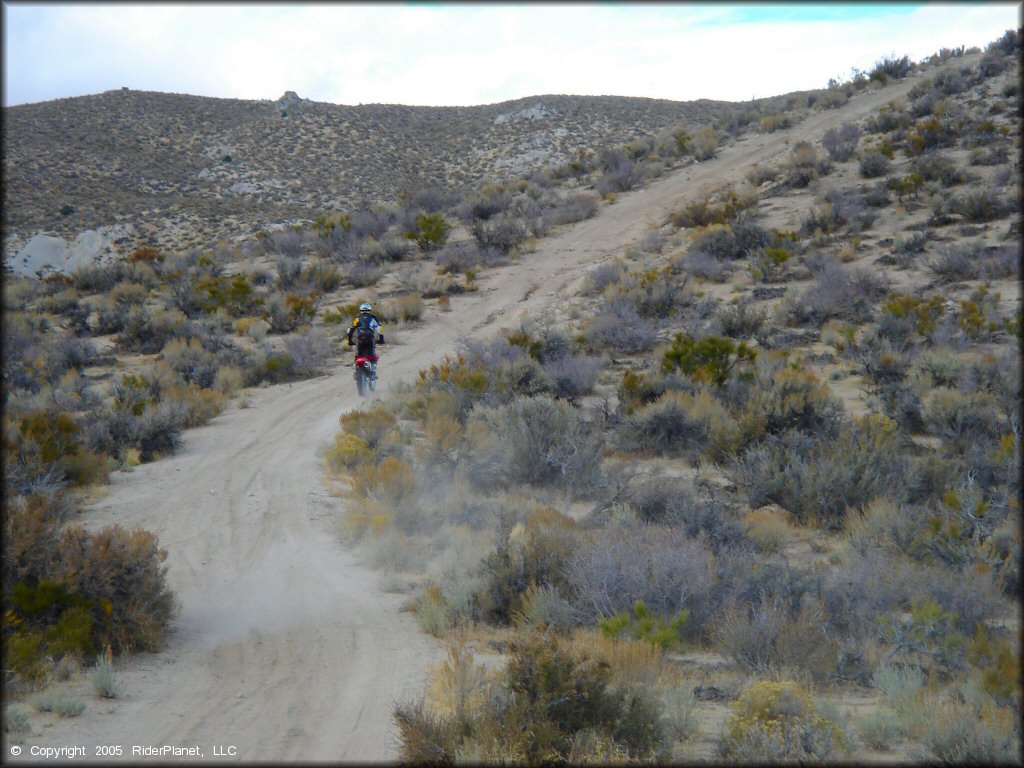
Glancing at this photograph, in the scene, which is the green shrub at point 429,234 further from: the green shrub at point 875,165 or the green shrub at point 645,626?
the green shrub at point 645,626

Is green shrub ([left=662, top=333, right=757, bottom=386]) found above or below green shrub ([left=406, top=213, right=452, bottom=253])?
below

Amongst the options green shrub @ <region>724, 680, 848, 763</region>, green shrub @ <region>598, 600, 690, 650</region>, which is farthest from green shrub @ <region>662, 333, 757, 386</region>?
green shrub @ <region>724, 680, 848, 763</region>

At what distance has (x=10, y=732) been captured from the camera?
452cm

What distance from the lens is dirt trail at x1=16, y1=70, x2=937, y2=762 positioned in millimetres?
4805

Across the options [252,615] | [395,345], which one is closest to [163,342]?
[395,345]

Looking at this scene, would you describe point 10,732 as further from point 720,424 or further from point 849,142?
point 849,142

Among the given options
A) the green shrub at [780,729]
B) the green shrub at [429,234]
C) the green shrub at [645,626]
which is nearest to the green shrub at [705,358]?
the green shrub at [645,626]

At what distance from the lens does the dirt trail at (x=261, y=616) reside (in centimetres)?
480

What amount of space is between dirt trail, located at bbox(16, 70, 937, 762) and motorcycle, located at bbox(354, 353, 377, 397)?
34cm

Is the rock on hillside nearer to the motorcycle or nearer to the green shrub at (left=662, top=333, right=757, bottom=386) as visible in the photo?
the motorcycle

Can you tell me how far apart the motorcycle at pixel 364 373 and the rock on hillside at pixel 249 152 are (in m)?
27.6

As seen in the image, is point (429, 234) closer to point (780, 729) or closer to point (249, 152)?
point (780, 729)

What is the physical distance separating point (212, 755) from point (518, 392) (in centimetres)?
942

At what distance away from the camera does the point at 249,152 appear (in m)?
53.2
